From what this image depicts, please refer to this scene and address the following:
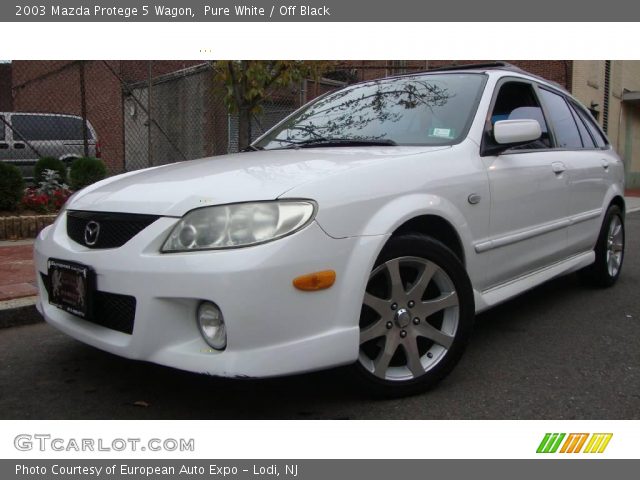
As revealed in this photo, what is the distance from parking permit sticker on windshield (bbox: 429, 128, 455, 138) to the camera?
3.08m

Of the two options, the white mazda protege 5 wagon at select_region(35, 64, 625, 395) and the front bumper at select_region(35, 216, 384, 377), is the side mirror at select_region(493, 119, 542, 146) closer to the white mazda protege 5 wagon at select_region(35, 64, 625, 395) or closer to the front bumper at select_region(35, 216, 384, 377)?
the white mazda protege 5 wagon at select_region(35, 64, 625, 395)

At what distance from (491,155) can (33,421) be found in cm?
258

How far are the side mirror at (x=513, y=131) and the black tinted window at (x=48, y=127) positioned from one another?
10.1 m

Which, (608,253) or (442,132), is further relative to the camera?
(608,253)

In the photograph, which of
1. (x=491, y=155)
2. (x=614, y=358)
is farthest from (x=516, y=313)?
(x=491, y=155)

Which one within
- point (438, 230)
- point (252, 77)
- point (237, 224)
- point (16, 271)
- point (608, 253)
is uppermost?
point (252, 77)

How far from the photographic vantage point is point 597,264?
467 cm

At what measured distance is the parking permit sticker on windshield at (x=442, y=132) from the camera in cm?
308

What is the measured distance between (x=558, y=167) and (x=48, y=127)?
10531mm

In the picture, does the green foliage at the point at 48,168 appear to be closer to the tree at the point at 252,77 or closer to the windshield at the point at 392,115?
the tree at the point at 252,77

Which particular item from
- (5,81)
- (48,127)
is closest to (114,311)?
(48,127)

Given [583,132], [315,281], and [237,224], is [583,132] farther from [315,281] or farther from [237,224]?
[237,224]

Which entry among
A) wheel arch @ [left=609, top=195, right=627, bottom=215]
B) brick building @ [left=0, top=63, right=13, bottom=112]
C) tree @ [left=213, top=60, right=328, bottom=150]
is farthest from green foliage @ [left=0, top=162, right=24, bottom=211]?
brick building @ [left=0, top=63, right=13, bottom=112]

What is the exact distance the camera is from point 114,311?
2.35 metres
